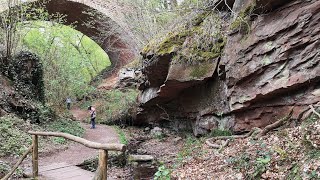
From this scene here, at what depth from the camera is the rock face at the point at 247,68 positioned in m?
6.91

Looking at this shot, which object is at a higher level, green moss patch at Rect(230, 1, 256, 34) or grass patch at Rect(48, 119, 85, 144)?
green moss patch at Rect(230, 1, 256, 34)

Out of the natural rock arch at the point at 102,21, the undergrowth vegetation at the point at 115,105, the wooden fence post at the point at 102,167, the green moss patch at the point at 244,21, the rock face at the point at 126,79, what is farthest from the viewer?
the natural rock arch at the point at 102,21

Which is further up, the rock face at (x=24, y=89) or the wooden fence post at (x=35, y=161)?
the rock face at (x=24, y=89)

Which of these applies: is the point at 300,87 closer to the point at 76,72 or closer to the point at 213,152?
the point at 213,152

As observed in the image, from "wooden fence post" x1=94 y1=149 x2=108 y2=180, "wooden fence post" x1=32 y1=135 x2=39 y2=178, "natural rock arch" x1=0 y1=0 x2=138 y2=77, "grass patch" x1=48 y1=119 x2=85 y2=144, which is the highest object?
"natural rock arch" x1=0 y1=0 x2=138 y2=77

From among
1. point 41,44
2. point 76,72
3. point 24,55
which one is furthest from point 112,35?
point 24,55

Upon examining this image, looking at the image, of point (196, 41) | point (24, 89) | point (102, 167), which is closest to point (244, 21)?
point (196, 41)

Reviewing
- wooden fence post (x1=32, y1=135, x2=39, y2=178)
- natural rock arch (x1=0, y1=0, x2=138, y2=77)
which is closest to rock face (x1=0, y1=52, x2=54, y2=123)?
wooden fence post (x1=32, y1=135, x2=39, y2=178)

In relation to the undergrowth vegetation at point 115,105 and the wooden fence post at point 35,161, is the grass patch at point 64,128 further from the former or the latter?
the wooden fence post at point 35,161

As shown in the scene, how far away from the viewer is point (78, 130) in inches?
555

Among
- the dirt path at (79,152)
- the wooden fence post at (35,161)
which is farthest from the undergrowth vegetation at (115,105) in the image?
the wooden fence post at (35,161)

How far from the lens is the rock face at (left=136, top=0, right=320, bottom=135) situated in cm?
691

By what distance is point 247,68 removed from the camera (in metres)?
8.13

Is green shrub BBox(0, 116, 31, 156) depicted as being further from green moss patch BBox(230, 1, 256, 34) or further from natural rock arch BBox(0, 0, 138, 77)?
natural rock arch BBox(0, 0, 138, 77)
